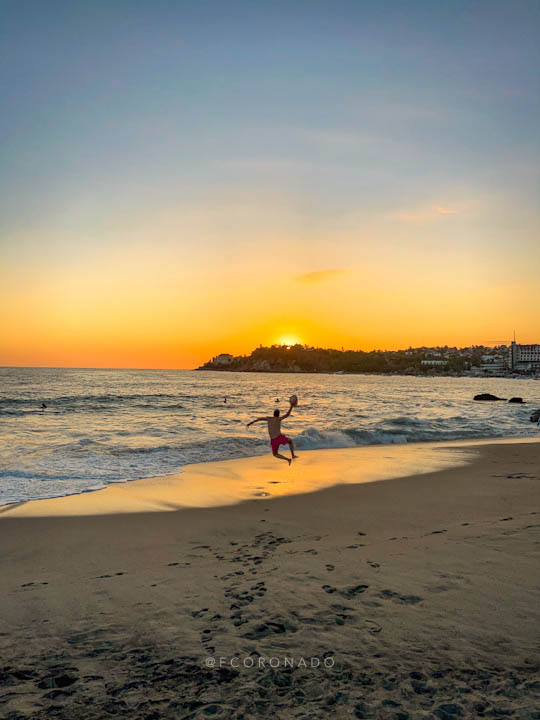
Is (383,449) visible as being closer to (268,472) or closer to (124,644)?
(268,472)

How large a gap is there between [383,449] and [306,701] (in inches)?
656

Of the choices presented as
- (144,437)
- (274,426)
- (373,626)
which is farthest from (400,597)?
(144,437)

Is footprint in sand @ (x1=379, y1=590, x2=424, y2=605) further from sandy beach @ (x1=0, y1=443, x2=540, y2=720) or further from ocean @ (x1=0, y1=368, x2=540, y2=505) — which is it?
ocean @ (x1=0, y1=368, x2=540, y2=505)

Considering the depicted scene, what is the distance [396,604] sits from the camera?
15.1ft

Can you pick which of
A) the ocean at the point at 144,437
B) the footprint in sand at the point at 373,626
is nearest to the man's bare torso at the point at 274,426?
the ocean at the point at 144,437

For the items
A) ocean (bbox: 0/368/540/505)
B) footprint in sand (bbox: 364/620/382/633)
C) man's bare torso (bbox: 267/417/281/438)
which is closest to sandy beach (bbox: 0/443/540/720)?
footprint in sand (bbox: 364/620/382/633)

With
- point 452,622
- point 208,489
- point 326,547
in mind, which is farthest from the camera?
point 208,489

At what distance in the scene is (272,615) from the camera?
14.6 feet

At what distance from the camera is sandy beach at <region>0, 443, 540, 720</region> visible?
127 inches

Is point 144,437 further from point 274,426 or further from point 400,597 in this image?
point 400,597

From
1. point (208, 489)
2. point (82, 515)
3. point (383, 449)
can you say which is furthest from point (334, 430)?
point (82, 515)

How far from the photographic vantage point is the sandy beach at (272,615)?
10.6ft

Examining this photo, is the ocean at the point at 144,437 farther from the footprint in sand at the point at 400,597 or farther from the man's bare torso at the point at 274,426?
the footprint in sand at the point at 400,597

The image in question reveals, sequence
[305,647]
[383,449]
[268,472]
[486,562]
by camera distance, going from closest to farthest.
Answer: [305,647]
[486,562]
[268,472]
[383,449]
